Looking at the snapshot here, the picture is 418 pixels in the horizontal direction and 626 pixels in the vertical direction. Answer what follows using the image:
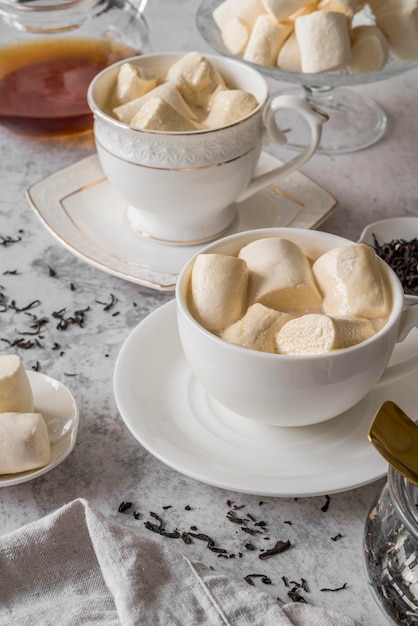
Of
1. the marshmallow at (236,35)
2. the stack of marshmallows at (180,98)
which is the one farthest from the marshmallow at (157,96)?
the marshmallow at (236,35)

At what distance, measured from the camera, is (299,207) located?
1284 millimetres

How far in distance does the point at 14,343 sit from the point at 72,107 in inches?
21.5

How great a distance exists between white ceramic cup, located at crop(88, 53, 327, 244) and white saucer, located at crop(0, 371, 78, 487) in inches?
13.1

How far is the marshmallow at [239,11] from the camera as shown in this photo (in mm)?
1352

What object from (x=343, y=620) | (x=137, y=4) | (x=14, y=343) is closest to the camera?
(x=343, y=620)

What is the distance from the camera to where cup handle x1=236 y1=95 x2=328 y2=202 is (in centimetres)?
114

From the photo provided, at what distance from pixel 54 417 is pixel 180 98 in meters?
0.49

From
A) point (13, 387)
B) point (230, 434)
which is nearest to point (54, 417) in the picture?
point (13, 387)

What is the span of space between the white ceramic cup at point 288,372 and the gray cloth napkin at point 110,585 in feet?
0.53

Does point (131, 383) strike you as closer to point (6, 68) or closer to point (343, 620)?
point (343, 620)

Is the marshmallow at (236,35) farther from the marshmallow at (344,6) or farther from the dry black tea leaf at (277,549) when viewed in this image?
the dry black tea leaf at (277,549)

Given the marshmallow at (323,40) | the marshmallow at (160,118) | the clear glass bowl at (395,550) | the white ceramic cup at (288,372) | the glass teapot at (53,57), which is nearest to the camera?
the clear glass bowl at (395,550)

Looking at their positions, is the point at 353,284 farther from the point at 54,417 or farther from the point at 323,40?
the point at 323,40

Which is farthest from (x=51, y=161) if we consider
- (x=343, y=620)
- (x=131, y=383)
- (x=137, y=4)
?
(x=343, y=620)
